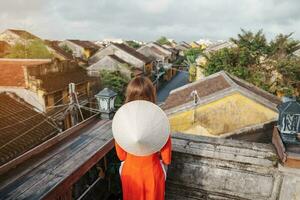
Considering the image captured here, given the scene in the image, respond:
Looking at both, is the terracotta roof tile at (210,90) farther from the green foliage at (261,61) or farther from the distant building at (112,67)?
the distant building at (112,67)

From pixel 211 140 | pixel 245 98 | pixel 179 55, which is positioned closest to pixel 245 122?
pixel 245 98

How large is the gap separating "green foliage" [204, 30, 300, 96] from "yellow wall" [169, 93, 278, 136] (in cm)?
851

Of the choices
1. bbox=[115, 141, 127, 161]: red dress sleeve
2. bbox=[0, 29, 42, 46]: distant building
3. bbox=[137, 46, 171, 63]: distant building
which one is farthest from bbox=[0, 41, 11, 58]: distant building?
bbox=[115, 141, 127, 161]: red dress sleeve

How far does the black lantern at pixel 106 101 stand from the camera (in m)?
4.50

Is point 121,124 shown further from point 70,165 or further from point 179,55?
point 179,55

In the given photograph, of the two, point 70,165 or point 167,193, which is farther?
point 167,193

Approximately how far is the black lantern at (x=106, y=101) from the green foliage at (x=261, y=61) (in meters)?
15.4

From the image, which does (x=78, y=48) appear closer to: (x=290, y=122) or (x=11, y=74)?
(x=11, y=74)

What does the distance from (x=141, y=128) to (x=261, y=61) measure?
19.0 meters

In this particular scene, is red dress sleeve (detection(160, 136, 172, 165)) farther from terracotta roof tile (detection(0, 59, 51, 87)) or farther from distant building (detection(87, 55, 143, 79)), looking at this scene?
distant building (detection(87, 55, 143, 79))

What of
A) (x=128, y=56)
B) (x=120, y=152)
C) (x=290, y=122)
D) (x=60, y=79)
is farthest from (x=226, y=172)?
(x=128, y=56)

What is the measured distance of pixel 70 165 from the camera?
310 centimetres

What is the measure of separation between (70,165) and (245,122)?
8.80 m

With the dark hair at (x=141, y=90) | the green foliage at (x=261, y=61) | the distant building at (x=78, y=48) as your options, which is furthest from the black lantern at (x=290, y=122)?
the distant building at (x=78, y=48)
